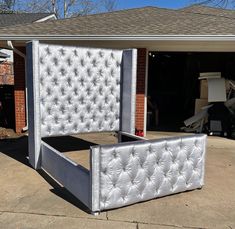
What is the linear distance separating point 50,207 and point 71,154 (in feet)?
9.78

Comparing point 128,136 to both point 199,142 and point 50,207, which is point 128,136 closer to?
point 199,142

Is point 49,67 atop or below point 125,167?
atop

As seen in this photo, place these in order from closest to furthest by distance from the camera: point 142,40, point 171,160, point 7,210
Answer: point 7,210, point 171,160, point 142,40

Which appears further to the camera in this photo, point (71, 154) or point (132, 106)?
point (71, 154)

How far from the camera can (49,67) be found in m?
6.41

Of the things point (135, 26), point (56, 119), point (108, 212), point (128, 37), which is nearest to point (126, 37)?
point (128, 37)

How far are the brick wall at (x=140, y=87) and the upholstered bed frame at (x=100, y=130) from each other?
8.10ft

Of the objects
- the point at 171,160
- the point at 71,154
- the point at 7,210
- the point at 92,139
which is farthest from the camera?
the point at 92,139

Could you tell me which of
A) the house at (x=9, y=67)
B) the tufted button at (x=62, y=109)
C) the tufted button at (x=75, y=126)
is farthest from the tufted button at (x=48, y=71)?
the house at (x=9, y=67)

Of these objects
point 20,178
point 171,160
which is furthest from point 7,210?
point 171,160

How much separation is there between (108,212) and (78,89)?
3.08 metres

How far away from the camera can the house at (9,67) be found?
11.4 meters

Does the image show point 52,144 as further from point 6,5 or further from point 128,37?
point 6,5

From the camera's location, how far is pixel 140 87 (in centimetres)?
967
